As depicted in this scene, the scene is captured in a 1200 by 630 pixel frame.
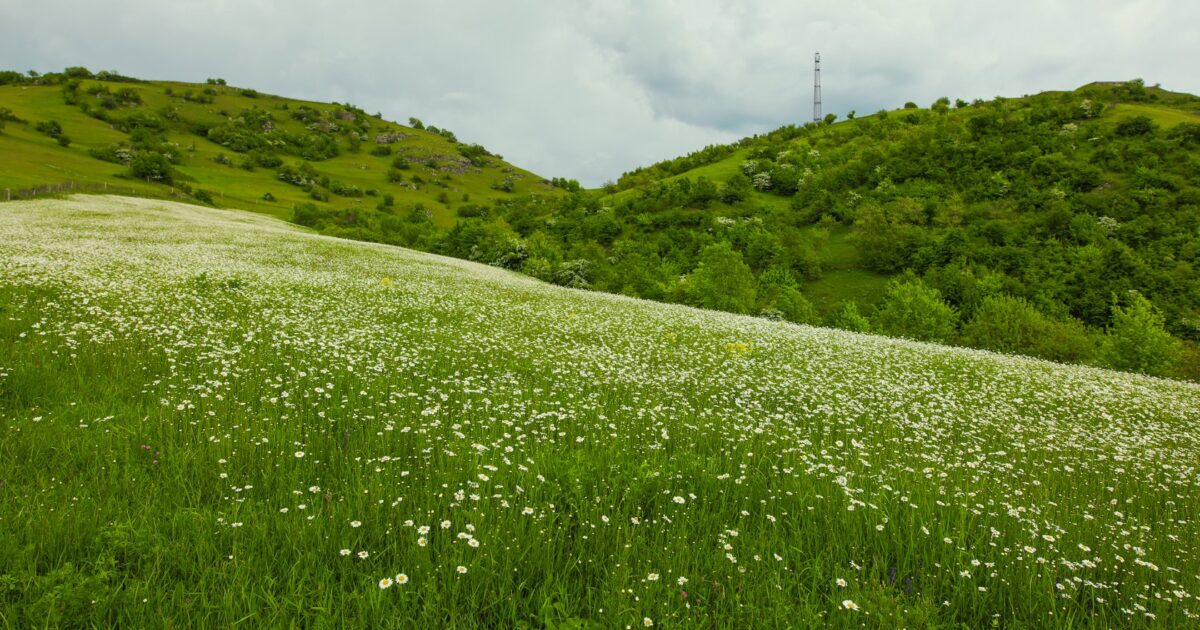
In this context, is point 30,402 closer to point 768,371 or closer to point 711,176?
point 768,371

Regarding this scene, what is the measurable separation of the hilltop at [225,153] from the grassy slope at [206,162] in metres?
0.42

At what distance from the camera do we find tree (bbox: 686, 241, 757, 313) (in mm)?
40406

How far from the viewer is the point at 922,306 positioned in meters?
38.9

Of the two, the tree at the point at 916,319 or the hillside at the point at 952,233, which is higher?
the hillside at the point at 952,233

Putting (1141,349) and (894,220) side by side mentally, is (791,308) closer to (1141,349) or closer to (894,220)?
(1141,349)

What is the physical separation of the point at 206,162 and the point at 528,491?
15543 centimetres

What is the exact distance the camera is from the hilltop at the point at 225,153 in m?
81.9

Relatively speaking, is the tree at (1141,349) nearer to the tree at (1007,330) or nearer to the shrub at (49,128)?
the tree at (1007,330)

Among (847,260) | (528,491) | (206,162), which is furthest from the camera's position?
(206,162)

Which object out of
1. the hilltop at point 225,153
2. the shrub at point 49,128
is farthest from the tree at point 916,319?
the shrub at point 49,128

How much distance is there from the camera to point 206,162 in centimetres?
11962

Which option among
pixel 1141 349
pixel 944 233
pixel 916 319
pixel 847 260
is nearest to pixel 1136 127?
pixel 944 233

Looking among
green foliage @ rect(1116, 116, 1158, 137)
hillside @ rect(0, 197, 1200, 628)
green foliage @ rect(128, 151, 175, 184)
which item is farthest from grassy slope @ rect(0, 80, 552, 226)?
green foliage @ rect(1116, 116, 1158, 137)

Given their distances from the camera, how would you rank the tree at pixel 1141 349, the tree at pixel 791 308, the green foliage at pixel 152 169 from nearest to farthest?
the tree at pixel 1141 349, the tree at pixel 791 308, the green foliage at pixel 152 169
